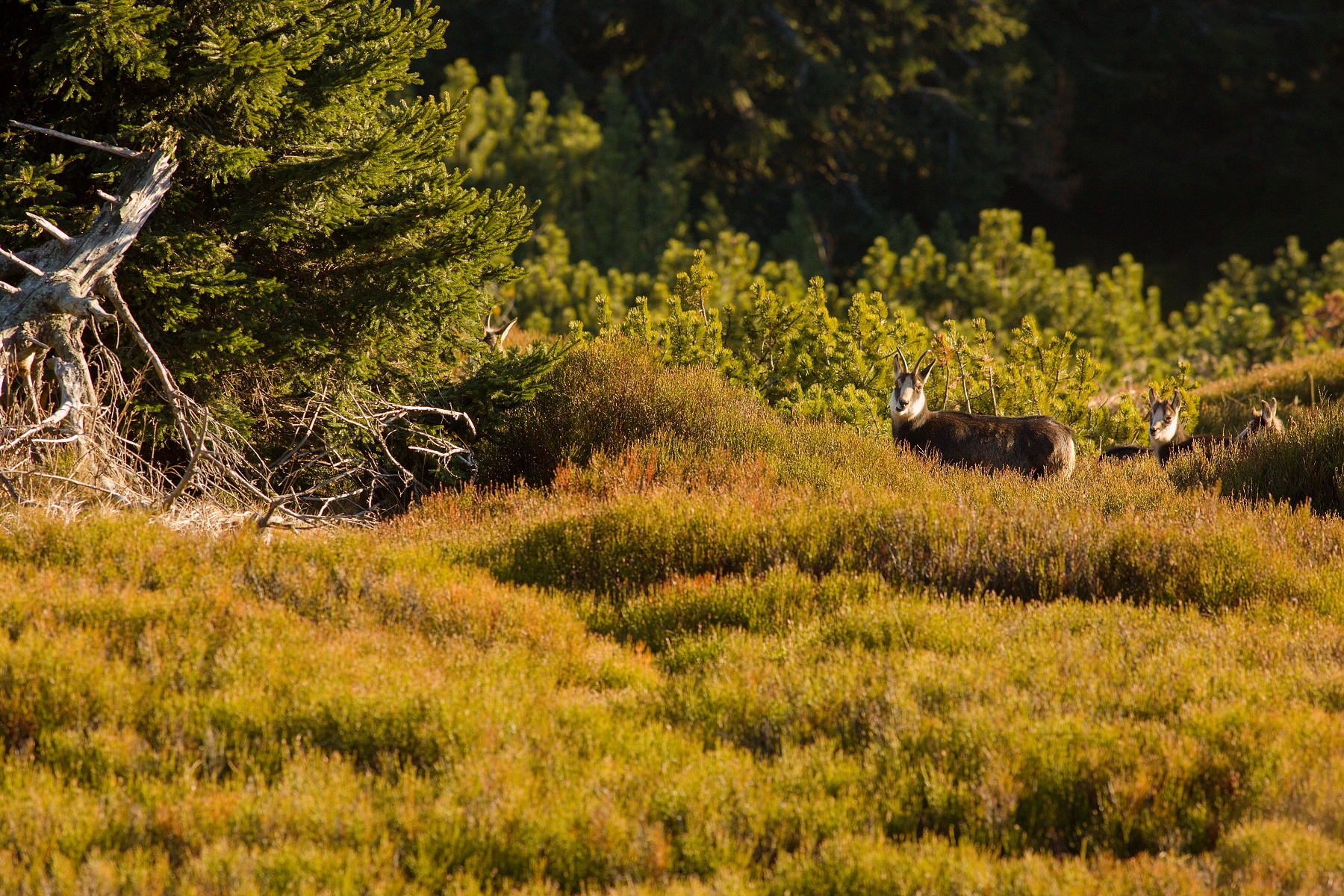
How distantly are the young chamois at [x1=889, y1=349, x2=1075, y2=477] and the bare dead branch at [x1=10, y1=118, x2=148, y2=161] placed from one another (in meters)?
6.83

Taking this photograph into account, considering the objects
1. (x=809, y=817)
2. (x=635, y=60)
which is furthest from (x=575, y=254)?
(x=809, y=817)

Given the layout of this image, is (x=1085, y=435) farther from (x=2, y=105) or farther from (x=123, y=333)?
(x=2, y=105)

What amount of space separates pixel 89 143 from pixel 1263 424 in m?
10.8

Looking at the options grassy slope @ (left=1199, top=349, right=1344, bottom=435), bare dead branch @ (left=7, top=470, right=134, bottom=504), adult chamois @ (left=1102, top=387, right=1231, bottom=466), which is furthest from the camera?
grassy slope @ (left=1199, top=349, right=1344, bottom=435)

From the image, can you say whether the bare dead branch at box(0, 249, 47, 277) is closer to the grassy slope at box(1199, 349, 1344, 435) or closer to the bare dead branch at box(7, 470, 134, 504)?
the bare dead branch at box(7, 470, 134, 504)

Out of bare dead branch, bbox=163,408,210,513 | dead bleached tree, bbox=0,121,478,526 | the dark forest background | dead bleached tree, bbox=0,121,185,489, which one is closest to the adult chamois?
dead bleached tree, bbox=0,121,478,526

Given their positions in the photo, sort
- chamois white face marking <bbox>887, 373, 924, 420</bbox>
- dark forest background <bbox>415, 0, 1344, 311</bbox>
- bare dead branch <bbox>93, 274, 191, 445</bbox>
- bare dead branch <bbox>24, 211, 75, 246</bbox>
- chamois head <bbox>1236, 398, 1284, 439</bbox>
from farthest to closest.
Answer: dark forest background <bbox>415, 0, 1344, 311</bbox>
chamois white face marking <bbox>887, 373, 924, 420</bbox>
chamois head <bbox>1236, 398, 1284, 439</bbox>
bare dead branch <bbox>93, 274, 191, 445</bbox>
bare dead branch <bbox>24, 211, 75, 246</bbox>

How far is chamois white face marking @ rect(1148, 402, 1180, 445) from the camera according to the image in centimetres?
1159

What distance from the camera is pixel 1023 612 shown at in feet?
21.0

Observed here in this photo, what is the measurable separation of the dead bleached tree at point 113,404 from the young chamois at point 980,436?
4443mm

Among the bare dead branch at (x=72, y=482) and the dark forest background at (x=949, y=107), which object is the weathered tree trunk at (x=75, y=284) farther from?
the dark forest background at (x=949, y=107)

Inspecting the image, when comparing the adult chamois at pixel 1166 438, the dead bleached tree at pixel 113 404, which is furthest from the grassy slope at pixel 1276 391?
the dead bleached tree at pixel 113 404

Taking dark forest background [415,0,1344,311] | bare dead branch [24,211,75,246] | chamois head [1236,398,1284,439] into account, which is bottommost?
chamois head [1236,398,1284,439]

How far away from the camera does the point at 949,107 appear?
107ft
